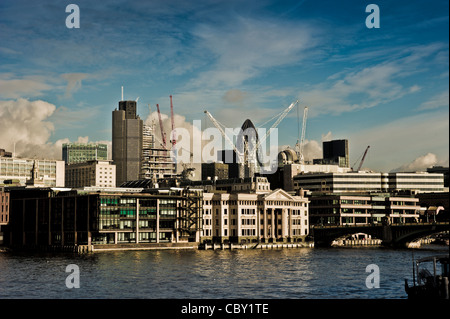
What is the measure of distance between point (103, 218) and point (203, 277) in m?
70.6

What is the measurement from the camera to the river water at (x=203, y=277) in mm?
82938

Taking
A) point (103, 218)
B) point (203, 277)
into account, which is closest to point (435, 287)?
point (203, 277)

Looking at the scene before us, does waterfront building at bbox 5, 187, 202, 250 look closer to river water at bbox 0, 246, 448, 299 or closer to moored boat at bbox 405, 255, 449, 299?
river water at bbox 0, 246, 448, 299

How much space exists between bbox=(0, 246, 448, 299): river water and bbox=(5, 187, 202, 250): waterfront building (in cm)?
2657

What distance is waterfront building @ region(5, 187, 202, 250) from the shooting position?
554ft

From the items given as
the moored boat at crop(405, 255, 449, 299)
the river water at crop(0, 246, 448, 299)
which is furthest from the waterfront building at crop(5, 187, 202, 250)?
the moored boat at crop(405, 255, 449, 299)

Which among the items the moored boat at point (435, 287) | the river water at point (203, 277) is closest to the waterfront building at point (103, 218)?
the river water at point (203, 277)

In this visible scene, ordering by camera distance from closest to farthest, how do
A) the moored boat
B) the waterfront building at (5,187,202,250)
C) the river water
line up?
→ the moored boat → the river water → the waterfront building at (5,187,202,250)

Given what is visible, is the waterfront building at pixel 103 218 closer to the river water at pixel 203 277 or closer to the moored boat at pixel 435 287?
the river water at pixel 203 277

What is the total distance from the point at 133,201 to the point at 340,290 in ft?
313
